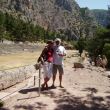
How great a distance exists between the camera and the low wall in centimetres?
1374

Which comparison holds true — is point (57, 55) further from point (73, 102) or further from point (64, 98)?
point (73, 102)

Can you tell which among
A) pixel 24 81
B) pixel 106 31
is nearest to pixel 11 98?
pixel 24 81

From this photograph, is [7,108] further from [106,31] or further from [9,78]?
[106,31]

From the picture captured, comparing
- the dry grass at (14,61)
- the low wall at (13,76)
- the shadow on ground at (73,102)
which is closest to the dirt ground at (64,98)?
the shadow on ground at (73,102)

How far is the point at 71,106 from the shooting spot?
35.2ft

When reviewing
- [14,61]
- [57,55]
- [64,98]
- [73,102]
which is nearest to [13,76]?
[57,55]

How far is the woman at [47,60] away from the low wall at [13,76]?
1875mm

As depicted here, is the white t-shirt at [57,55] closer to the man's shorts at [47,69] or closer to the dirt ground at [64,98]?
the man's shorts at [47,69]

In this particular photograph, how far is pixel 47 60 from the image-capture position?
12.7 m

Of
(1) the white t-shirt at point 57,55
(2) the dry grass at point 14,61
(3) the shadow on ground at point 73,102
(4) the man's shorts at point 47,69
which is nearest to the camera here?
(3) the shadow on ground at point 73,102

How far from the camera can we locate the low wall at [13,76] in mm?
13742

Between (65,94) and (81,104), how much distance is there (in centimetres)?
129

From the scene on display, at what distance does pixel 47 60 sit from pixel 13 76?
8.53 feet

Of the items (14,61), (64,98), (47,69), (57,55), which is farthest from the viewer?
(14,61)
